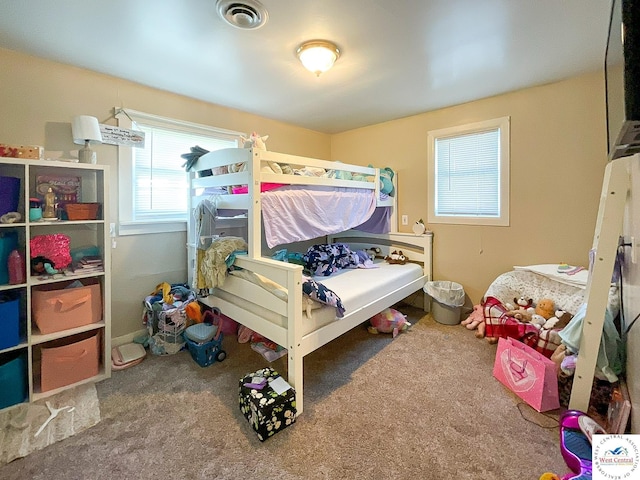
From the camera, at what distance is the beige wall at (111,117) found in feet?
6.59

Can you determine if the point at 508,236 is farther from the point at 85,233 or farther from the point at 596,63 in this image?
the point at 85,233

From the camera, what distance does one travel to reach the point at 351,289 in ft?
7.50

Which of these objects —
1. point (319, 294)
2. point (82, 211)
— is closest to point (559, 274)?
point (319, 294)

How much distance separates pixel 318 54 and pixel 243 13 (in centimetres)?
54

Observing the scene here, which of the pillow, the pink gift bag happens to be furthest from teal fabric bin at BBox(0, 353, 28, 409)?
the pink gift bag

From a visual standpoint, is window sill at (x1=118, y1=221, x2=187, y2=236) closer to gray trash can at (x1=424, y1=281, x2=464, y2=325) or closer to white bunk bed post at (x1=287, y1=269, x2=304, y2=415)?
white bunk bed post at (x1=287, y1=269, x2=304, y2=415)

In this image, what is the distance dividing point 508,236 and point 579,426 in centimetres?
178

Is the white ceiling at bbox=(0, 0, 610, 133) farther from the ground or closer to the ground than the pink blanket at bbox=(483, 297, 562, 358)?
farther from the ground

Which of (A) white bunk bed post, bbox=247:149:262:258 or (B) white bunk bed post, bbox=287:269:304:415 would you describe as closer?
(B) white bunk bed post, bbox=287:269:304:415

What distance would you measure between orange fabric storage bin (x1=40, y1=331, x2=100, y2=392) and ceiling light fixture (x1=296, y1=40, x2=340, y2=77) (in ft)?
8.03

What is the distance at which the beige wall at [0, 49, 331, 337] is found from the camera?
2010 millimetres

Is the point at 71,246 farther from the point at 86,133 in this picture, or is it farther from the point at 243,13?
the point at 243,13

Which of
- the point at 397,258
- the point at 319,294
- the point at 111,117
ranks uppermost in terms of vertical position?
the point at 111,117

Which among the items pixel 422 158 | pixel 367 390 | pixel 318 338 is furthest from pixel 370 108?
pixel 367 390
